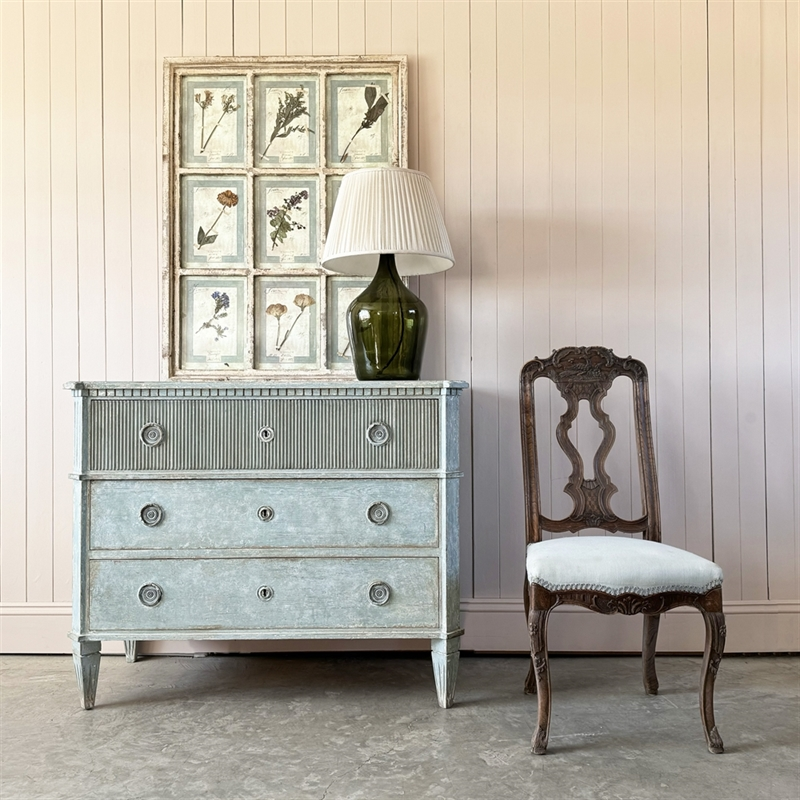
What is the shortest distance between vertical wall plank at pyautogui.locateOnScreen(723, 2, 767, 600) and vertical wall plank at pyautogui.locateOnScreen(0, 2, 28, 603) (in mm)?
2911

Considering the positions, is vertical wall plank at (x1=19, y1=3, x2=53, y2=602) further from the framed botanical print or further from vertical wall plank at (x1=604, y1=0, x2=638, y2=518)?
vertical wall plank at (x1=604, y1=0, x2=638, y2=518)

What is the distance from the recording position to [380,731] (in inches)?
81.5

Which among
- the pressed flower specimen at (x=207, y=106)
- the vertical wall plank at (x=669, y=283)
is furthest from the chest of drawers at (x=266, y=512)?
the pressed flower specimen at (x=207, y=106)

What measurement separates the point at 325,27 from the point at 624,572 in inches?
92.3

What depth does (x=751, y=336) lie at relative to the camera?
2795mm

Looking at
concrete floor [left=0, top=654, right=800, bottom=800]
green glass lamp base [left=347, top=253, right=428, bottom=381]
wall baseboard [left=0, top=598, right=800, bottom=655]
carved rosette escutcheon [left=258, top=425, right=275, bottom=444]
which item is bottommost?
concrete floor [left=0, top=654, right=800, bottom=800]

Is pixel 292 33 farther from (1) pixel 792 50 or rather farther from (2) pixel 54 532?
(2) pixel 54 532

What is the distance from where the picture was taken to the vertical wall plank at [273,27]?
→ 2.76 meters

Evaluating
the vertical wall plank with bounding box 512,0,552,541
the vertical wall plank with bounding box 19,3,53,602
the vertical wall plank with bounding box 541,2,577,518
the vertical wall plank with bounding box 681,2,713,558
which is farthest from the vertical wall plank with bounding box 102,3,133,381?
the vertical wall plank with bounding box 681,2,713,558

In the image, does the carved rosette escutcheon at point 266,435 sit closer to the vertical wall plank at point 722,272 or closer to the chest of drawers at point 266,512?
the chest of drawers at point 266,512

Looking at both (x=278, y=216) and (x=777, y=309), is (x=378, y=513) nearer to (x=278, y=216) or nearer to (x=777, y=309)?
(x=278, y=216)

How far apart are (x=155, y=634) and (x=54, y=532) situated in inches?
35.6

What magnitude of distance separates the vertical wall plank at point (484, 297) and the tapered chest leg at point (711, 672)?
3.10 ft

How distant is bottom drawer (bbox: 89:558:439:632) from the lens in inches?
86.2
